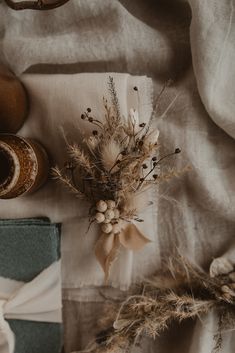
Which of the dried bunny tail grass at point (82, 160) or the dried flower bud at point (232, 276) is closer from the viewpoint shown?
the dried bunny tail grass at point (82, 160)

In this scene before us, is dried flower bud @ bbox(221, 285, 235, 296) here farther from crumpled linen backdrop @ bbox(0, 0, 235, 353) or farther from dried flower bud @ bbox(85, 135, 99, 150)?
dried flower bud @ bbox(85, 135, 99, 150)

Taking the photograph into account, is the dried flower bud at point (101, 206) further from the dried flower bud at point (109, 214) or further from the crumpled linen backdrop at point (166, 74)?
the crumpled linen backdrop at point (166, 74)

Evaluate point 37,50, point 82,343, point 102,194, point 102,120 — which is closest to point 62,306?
point 82,343

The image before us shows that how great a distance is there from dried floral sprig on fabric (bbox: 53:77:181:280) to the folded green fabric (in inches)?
3.5

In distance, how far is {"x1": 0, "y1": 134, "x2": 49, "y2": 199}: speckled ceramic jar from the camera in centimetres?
65

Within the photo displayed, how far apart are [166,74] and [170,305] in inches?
15.8

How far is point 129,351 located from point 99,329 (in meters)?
0.07

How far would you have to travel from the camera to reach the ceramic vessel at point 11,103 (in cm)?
72

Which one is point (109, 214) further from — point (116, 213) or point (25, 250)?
point (25, 250)

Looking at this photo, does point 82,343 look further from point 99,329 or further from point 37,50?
point 37,50

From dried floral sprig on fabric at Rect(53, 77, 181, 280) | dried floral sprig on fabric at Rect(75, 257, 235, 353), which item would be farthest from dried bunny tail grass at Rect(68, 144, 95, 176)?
dried floral sprig on fabric at Rect(75, 257, 235, 353)

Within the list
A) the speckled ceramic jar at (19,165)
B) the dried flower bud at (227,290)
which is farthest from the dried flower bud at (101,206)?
the dried flower bud at (227,290)

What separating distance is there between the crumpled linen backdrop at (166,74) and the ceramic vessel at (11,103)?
80 mm

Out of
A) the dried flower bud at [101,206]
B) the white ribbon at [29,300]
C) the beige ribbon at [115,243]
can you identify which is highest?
the dried flower bud at [101,206]
